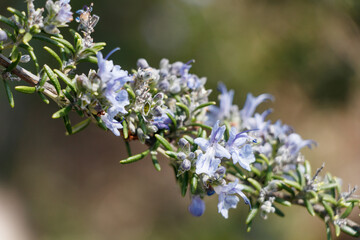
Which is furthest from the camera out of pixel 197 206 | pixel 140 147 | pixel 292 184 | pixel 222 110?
pixel 140 147

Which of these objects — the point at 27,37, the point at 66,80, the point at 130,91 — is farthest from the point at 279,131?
the point at 27,37

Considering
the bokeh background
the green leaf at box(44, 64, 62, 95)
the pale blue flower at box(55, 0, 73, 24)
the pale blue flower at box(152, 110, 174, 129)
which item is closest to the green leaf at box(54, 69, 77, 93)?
the green leaf at box(44, 64, 62, 95)

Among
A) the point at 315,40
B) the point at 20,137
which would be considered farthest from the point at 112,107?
the point at 20,137

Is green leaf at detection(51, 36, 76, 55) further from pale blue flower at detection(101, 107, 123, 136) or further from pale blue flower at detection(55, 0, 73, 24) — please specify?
pale blue flower at detection(101, 107, 123, 136)

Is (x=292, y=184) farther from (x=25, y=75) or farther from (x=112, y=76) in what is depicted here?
(x=25, y=75)

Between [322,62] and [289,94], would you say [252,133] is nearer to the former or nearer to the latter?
[322,62]

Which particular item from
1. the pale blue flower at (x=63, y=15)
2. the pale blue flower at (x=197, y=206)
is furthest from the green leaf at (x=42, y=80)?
the pale blue flower at (x=197, y=206)
